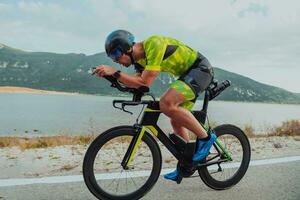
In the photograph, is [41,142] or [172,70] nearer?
[172,70]

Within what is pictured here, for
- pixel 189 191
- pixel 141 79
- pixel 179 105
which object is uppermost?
pixel 141 79

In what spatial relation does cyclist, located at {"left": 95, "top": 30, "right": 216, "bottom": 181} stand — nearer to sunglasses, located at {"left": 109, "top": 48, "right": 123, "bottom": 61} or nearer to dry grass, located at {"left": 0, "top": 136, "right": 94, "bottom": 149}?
sunglasses, located at {"left": 109, "top": 48, "right": 123, "bottom": 61}

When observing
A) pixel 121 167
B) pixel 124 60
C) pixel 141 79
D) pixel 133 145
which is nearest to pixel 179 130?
pixel 133 145

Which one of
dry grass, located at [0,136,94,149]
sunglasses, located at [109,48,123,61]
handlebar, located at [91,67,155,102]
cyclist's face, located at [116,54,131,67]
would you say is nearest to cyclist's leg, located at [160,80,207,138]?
handlebar, located at [91,67,155,102]

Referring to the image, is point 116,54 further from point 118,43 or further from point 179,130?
point 179,130

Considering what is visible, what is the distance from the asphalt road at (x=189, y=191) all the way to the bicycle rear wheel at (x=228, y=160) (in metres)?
0.11

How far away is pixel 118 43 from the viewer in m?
4.14

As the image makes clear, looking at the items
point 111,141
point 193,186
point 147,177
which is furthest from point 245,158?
point 111,141

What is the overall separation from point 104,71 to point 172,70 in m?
0.89

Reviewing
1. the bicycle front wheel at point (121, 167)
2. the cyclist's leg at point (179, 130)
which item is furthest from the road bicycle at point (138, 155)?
the cyclist's leg at point (179, 130)

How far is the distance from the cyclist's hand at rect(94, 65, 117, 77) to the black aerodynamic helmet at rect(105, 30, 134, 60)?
223 millimetres

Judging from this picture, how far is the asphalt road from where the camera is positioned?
4496 millimetres

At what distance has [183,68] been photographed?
4605mm

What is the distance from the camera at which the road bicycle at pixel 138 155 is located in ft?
13.8
